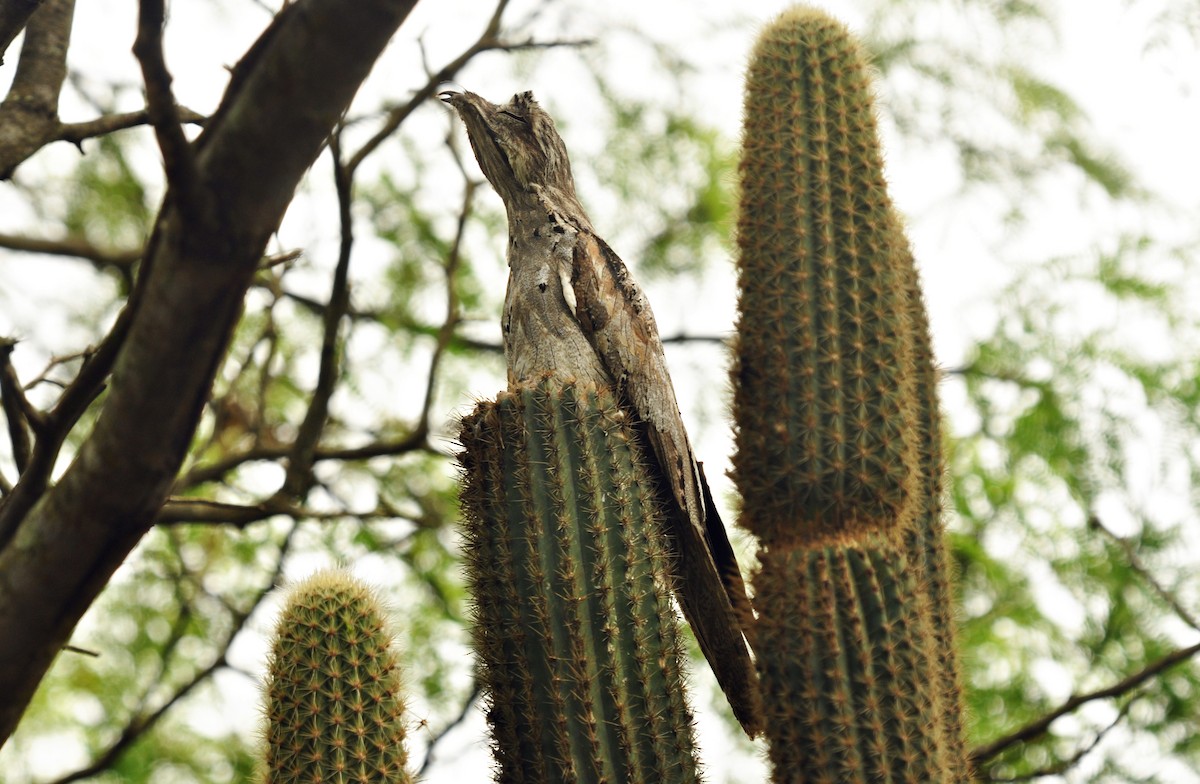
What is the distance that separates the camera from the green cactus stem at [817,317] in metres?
2.66

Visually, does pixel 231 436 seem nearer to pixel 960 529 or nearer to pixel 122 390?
pixel 960 529

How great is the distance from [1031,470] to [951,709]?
3.42 metres

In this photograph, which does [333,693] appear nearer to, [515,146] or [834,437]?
[834,437]

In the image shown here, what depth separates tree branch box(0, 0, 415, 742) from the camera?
74.9 inches

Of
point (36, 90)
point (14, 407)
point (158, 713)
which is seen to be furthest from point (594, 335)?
point (158, 713)

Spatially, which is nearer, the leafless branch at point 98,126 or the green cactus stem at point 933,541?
the green cactus stem at point 933,541

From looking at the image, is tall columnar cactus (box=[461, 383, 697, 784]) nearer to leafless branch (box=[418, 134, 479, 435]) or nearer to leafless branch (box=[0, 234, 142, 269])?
leafless branch (box=[418, 134, 479, 435])

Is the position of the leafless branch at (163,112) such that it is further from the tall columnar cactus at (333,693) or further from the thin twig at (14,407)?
the tall columnar cactus at (333,693)

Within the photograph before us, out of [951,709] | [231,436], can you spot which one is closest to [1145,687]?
[951,709]

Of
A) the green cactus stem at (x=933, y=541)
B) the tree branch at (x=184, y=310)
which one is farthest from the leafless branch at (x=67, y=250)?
the green cactus stem at (x=933, y=541)

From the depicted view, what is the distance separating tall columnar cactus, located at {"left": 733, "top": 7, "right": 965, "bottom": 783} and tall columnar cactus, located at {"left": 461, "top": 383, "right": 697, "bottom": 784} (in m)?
0.28

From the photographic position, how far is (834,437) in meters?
2.65

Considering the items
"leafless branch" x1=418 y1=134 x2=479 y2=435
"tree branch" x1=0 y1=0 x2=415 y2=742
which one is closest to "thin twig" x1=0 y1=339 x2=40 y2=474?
"tree branch" x1=0 y1=0 x2=415 y2=742

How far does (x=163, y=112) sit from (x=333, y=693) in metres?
1.25
